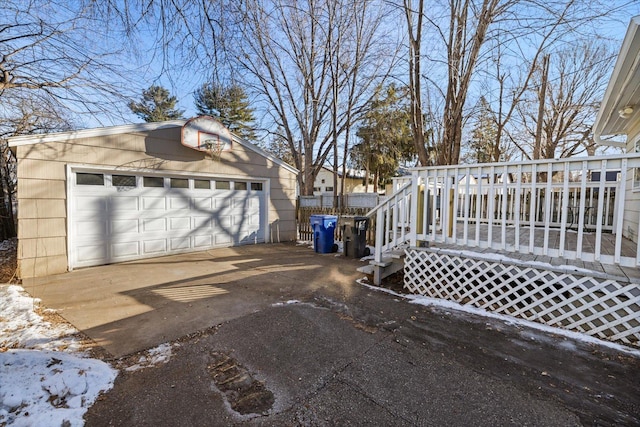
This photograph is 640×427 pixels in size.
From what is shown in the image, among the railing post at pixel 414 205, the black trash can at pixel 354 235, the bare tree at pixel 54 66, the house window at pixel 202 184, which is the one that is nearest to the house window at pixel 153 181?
the house window at pixel 202 184

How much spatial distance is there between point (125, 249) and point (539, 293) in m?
7.40

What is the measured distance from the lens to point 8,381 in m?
2.07

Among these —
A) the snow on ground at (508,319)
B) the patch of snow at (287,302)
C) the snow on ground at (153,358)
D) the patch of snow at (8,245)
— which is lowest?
the snow on ground at (153,358)

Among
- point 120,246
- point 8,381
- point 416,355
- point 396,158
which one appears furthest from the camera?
point 396,158

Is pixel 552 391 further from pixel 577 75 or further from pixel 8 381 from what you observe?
pixel 577 75

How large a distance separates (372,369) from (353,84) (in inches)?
492

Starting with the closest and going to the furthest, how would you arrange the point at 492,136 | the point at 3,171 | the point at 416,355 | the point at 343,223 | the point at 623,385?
the point at 623,385 → the point at 416,355 → the point at 343,223 → the point at 3,171 → the point at 492,136

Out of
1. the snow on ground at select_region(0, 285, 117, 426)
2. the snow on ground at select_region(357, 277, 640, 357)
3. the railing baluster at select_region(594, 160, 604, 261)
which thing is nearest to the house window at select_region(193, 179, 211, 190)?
the snow on ground at select_region(0, 285, 117, 426)

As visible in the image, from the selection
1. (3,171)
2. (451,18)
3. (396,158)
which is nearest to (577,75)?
(396,158)

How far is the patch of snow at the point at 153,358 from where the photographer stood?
8.13 ft

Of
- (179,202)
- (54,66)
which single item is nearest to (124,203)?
(179,202)

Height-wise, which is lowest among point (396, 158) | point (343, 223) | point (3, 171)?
point (343, 223)

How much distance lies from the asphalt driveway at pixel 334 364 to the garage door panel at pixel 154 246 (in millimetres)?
2062

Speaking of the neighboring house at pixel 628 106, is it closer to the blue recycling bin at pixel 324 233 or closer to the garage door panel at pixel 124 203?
the blue recycling bin at pixel 324 233
